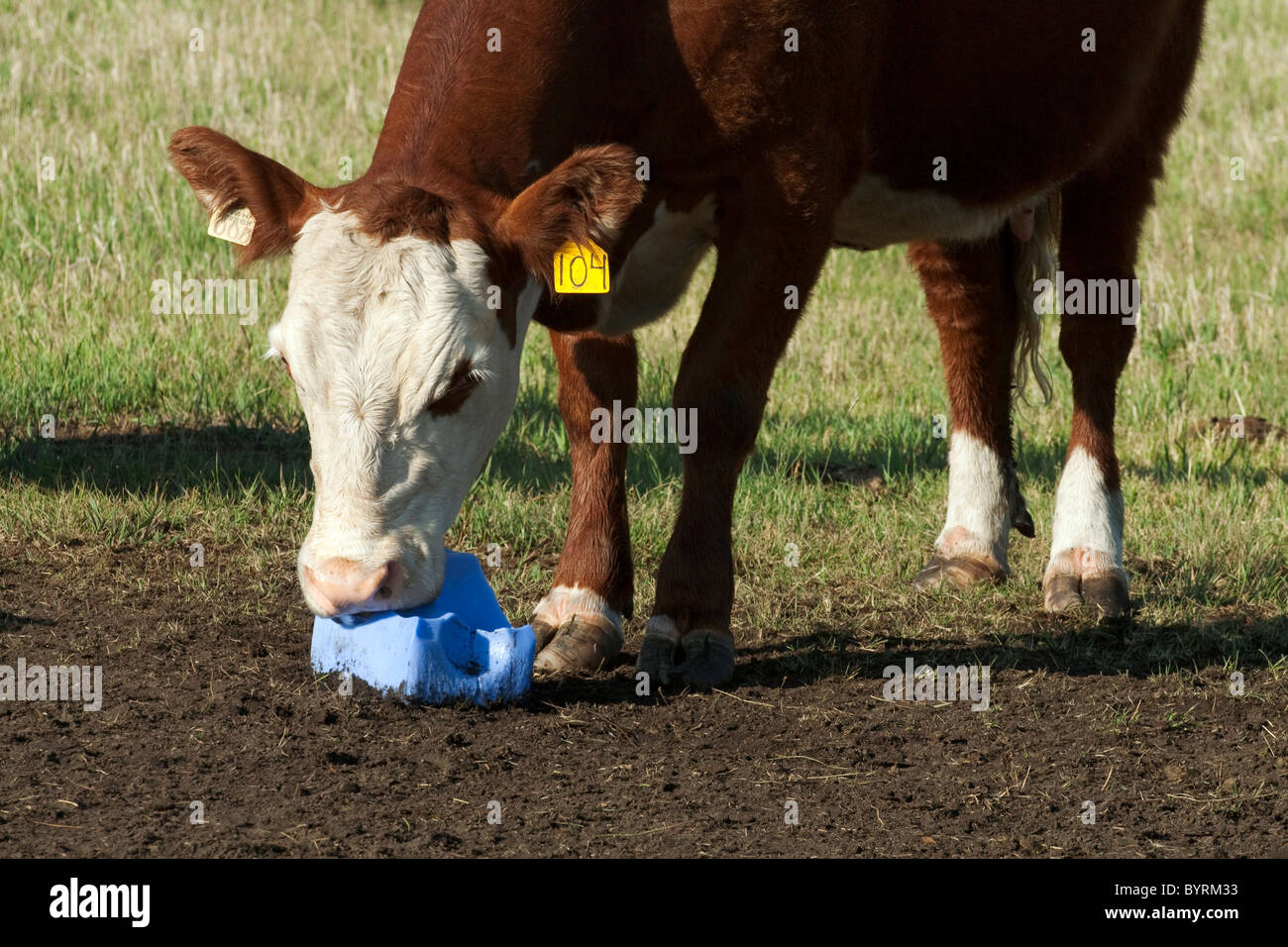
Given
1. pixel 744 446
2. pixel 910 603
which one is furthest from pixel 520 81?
pixel 910 603

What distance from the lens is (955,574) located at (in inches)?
219

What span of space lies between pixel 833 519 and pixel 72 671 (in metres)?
2.86

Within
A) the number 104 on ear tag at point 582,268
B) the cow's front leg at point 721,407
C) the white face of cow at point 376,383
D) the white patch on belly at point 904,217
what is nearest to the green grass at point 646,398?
the cow's front leg at point 721,407

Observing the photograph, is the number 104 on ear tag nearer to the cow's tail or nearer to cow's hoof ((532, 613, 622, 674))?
cow's hoof ((532, 613, 622, 674))

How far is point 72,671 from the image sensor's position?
4.37 metres

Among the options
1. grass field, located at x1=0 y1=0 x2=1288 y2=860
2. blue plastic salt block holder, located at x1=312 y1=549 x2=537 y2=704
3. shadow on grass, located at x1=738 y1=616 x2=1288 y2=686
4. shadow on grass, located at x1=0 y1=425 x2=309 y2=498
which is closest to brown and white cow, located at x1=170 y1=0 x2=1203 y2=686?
shadow on grass, located at x1=738 y1=616 x2=1288 y2=686

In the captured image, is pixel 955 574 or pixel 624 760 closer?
pixel 624 760

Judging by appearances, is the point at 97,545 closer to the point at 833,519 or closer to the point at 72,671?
the point at 72,671

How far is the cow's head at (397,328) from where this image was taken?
3.54 meters

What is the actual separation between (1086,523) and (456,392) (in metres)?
2.61

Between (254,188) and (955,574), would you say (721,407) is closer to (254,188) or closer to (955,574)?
(254,188)

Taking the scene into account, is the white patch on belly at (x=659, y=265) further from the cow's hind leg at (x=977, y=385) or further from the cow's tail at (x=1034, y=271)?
the cow's tail at (x=1034, y=271)

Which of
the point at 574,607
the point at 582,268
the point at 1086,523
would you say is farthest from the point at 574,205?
the point at 1086,523

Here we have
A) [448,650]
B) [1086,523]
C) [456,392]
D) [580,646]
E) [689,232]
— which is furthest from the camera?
[1086,523]
